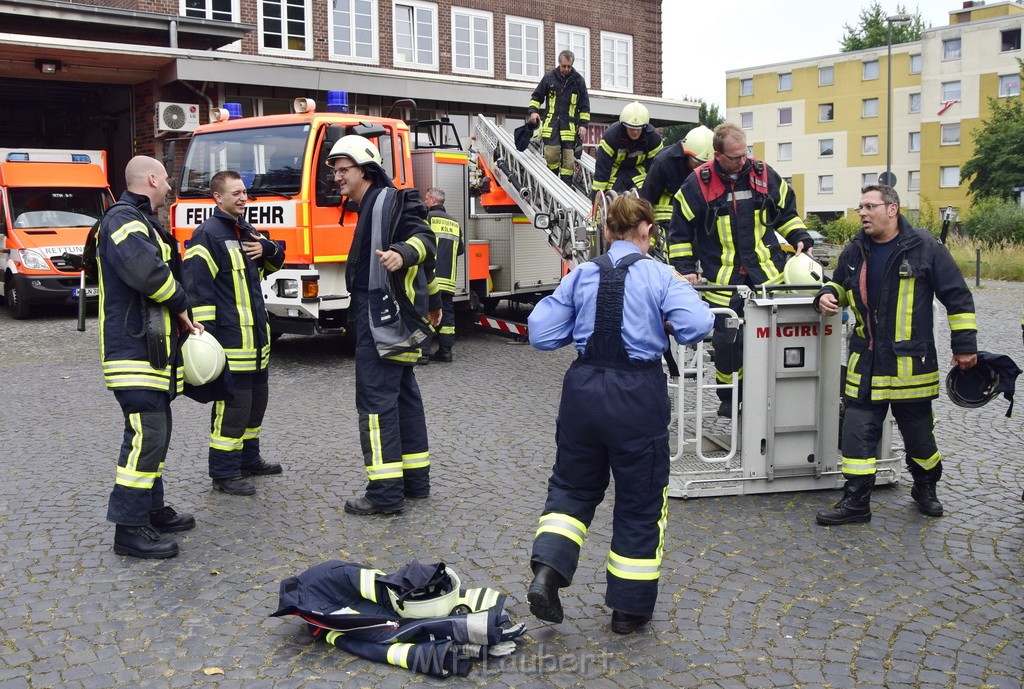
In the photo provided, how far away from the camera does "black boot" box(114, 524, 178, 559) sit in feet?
15.9

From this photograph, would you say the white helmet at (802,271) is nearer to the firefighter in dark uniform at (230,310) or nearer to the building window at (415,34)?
the firefighter in dark uniform at (230,310)

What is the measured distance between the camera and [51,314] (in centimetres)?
1590

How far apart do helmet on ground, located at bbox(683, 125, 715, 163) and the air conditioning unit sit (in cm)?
1188

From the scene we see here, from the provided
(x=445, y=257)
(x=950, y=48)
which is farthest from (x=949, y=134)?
(x=445, y=257)

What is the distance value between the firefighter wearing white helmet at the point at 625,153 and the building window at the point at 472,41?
13.0 m

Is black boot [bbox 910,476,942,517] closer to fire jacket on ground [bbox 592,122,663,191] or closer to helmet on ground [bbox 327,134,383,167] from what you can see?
helmet on ground [bbox 327,134,383,167]

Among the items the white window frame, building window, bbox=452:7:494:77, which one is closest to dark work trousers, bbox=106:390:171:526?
the white window frame

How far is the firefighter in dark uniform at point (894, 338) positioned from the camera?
5242 millimetres

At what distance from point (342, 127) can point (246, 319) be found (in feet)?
15.7

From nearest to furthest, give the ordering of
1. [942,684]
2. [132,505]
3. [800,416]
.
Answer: [942,684] → [132,505] → [800,416]

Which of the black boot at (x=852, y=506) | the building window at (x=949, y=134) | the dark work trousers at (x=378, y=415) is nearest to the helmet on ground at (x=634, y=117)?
the dark work trousers at (x=378, y=415)

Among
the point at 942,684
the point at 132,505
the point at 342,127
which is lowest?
the point at 942,684

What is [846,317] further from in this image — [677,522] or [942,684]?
[942,684]

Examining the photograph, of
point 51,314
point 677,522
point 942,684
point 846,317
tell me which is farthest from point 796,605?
point 51,314
